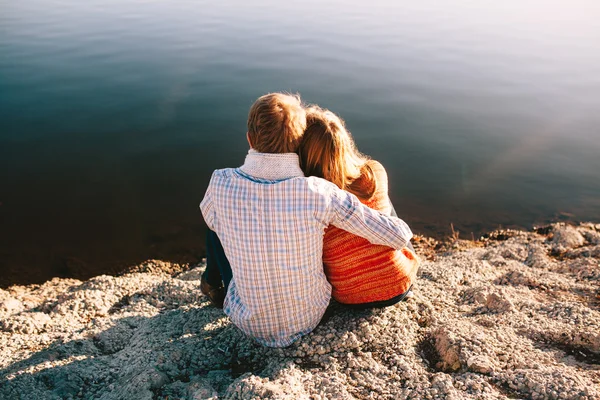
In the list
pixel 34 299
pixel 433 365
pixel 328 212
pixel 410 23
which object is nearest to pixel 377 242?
pixel 328 212

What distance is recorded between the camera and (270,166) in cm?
231

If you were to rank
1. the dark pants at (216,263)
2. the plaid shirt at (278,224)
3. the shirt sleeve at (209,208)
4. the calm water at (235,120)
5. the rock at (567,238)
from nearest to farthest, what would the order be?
the plaid shirt at (278,224)
the shirt sleeve at (209,208)
the dark pants at (216,263)
the rock at (567,238)
the calm water at (235,120)

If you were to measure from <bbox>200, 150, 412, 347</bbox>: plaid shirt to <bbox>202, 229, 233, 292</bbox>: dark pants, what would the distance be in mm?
281

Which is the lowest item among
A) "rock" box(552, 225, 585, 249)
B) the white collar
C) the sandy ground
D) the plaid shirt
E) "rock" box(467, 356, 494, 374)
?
"rock" box(552, 225, 585, 249)

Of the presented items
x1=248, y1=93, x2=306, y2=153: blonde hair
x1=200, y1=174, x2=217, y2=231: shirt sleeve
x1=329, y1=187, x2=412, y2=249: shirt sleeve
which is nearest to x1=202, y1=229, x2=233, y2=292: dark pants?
Answer: x1=200, y1=174, x2=217, y2=231: shirt sleeve

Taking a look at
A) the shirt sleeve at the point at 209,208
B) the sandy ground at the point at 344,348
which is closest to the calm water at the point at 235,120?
the sandy ground at the point at 344,348

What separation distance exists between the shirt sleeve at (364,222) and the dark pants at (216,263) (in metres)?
0.90

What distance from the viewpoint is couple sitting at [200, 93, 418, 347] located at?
226 centimetres

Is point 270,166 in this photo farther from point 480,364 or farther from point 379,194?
point 480,364

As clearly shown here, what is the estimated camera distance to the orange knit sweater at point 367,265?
2520mm

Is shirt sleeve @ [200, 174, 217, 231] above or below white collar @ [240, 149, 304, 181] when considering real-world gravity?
below

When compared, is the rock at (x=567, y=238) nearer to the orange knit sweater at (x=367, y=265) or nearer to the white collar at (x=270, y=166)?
the orange knit sweater at (x=367, y=265)

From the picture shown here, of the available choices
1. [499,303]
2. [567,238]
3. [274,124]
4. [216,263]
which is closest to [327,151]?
[274,124]

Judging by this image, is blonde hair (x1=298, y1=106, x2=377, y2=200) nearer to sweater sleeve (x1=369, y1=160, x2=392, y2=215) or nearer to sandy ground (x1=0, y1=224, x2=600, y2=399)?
sweater sleeve (x1=369, y1=160, x2=392, y2=215)
